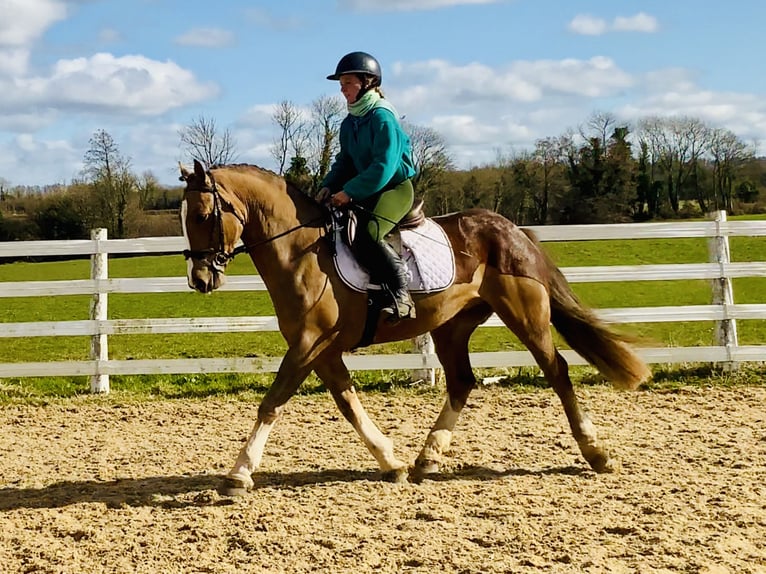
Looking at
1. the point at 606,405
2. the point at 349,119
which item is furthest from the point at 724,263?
the point at 349,119

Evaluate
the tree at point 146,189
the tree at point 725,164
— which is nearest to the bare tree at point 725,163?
the tree at point 725,164

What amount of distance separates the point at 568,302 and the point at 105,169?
48.1 m

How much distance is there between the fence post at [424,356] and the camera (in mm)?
8484

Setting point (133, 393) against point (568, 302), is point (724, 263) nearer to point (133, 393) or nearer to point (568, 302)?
point (568, 302)

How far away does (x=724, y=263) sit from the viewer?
28.1 feet

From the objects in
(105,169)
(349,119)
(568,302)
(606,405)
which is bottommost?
(606,405)

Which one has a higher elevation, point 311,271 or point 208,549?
point 311,271

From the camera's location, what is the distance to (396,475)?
5.20 meters

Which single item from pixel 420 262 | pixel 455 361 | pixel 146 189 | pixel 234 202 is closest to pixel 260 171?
pixel 234 202

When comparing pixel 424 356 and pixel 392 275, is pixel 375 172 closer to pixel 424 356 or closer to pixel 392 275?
pixel 392 275

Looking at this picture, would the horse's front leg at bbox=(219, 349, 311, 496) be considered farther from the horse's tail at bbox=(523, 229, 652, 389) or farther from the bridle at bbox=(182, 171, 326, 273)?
the horse's tail at bbox=(523, 229, 652, 389)

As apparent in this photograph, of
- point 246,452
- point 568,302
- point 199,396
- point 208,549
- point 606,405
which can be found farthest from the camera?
point 199,396

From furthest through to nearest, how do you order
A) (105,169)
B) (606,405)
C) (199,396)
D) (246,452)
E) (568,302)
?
(105,169) < (199,396) < (606,405) < (568,302) < (246,452)

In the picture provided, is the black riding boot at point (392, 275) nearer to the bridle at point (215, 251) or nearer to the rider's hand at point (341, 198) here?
the rider's hand at point (341, 198)
